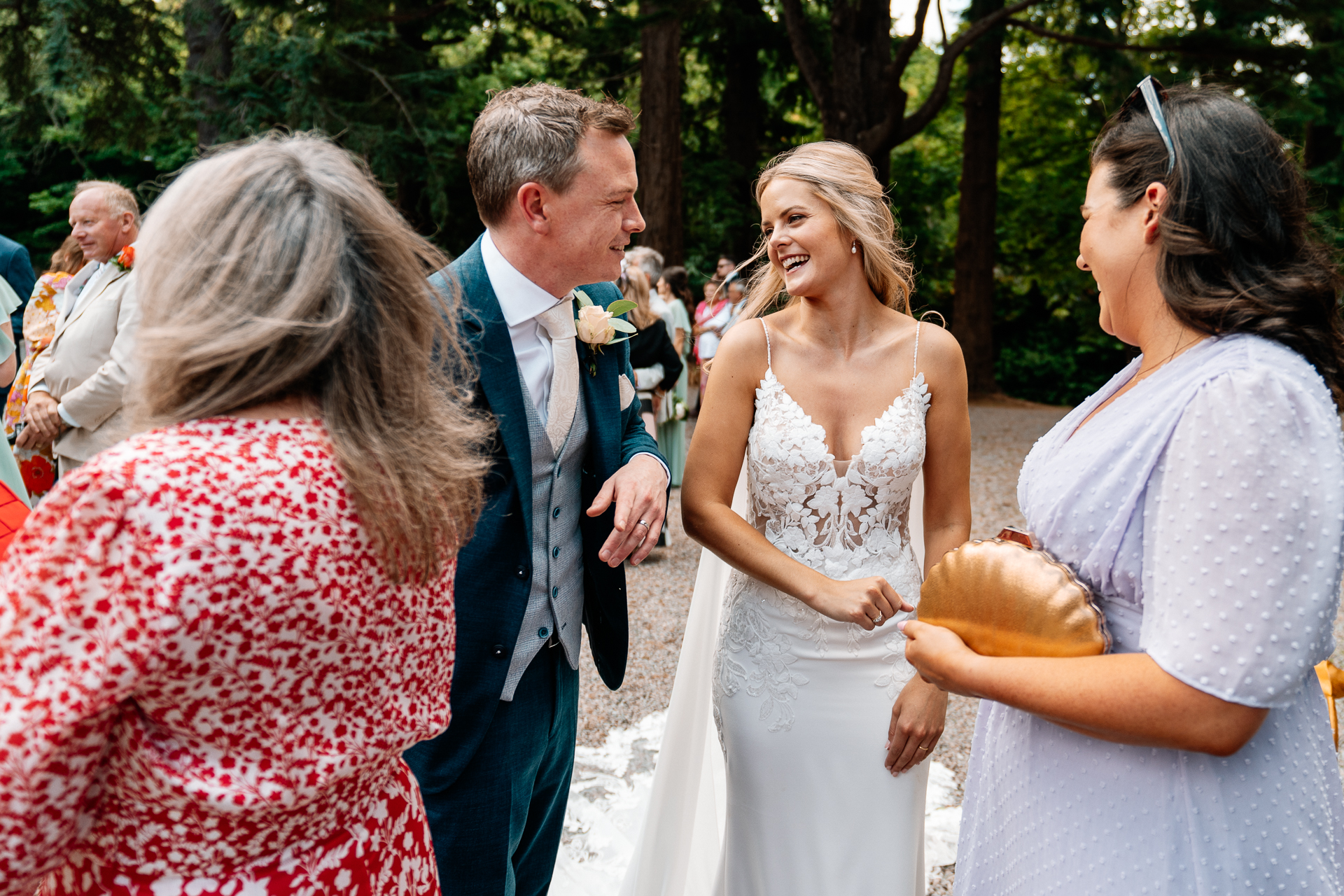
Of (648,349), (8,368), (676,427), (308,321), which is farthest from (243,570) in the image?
(676,427)

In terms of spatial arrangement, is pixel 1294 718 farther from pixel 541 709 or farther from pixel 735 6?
pixel 735 6

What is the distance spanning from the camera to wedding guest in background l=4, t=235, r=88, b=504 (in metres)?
4.73

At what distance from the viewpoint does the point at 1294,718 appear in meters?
1.41

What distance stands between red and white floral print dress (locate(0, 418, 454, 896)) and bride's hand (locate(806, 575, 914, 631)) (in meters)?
1.22

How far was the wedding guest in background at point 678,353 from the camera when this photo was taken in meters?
8.40

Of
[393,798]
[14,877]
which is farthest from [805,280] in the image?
[14,877]

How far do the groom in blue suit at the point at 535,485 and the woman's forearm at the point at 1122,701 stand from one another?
0.83 metres

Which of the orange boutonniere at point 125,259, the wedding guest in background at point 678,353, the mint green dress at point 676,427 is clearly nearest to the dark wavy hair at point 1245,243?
the orange boutonniere at point 125,259

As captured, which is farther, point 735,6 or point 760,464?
point 735,6

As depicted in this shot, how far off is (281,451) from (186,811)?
0.44m

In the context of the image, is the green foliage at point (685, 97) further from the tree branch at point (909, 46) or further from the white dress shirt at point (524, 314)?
the white dress shirt at point (524, 314)

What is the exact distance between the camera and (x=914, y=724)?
91.7 inches

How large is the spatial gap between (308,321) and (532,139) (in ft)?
3.63

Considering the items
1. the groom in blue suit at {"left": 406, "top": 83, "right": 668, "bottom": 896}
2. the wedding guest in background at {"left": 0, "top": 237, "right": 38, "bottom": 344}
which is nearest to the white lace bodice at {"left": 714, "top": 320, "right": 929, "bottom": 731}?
the groom in blue suit at {"left": 406, "top": 83, "right": 668, "bottom": 896}
